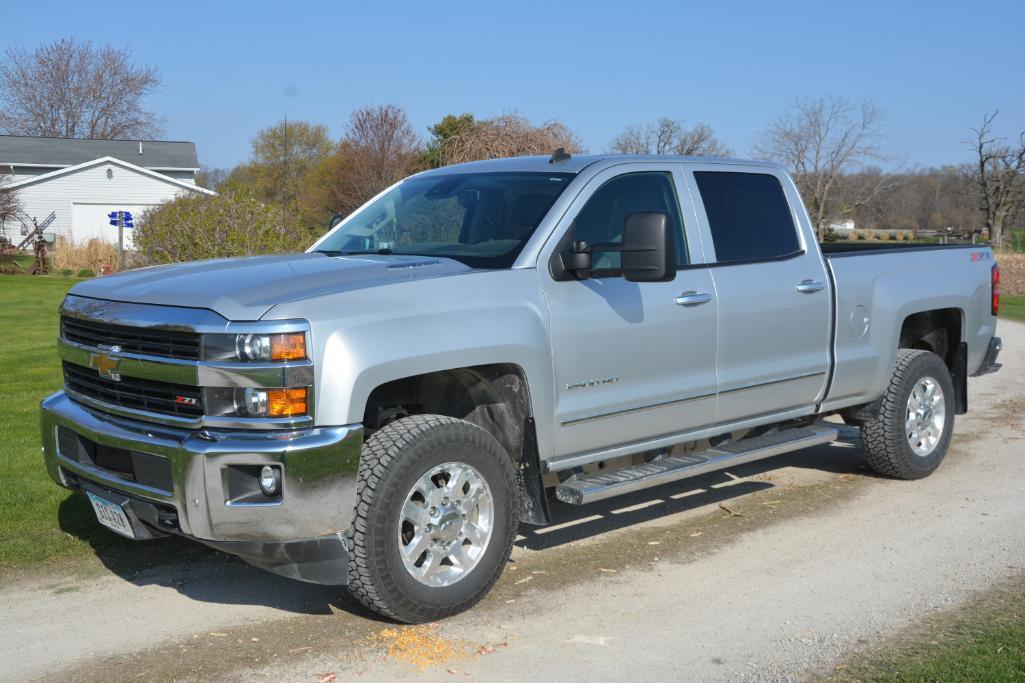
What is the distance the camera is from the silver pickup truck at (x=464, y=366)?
4.26 metres

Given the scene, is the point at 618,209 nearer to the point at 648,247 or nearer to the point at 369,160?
the point at 648,247

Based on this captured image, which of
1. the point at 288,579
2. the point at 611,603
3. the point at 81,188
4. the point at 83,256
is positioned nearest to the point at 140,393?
the point at 288,579

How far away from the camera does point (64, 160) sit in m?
52.7

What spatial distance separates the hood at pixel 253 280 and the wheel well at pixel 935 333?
4.01 metres

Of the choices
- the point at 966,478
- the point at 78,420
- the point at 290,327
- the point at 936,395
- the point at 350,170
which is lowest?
the point at 966,478

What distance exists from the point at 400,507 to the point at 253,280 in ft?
3.84

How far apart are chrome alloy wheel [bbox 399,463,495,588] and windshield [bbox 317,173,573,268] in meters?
1.09

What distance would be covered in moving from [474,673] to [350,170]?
138ft

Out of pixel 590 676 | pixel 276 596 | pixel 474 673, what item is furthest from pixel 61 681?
pixel 590 676

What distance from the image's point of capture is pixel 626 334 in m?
5.42

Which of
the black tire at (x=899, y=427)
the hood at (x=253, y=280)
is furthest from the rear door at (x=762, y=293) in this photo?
the hood at (x=253, y=280)

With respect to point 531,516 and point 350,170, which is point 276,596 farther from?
point 350,170

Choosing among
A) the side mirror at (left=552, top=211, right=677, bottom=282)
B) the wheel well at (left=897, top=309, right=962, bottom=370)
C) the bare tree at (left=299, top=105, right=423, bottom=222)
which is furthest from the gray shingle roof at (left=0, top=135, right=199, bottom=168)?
the side mirror at (left=552, top=211, right=677, bottom=282)

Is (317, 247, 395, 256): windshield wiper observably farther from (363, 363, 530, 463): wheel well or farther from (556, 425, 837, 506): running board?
(556, 425, 837, 506): running board
